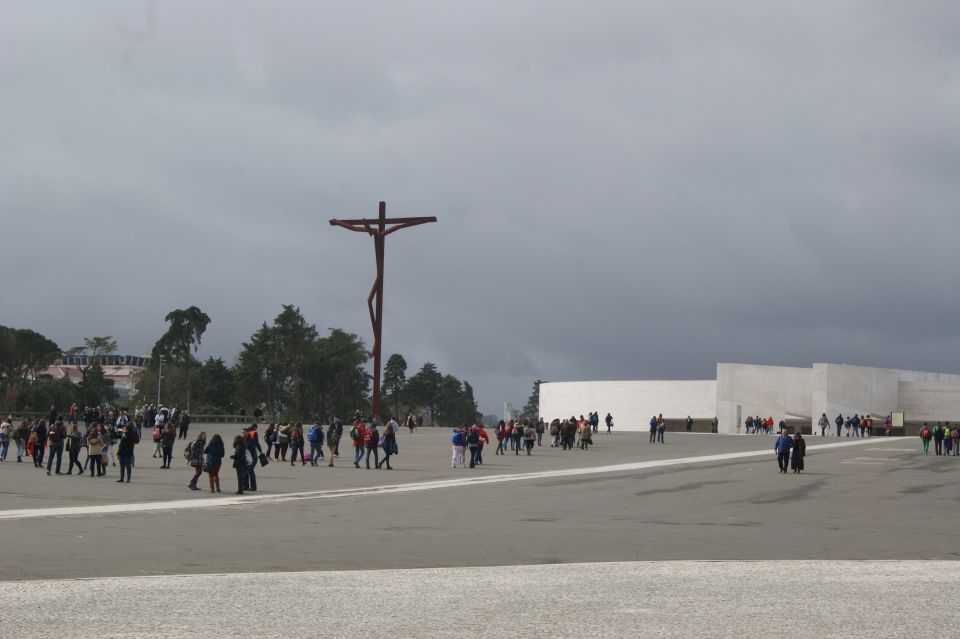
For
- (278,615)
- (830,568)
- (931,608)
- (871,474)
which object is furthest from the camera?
(871,474)

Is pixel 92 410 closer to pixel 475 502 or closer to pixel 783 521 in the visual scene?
pixel 475 502

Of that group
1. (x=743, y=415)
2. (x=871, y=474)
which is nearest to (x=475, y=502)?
(x=871, y=474)

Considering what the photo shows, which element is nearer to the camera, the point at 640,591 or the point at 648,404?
the point at 640,591

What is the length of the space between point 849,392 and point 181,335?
69.5 metres

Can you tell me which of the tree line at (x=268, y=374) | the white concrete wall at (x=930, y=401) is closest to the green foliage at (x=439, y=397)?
the tree line at (x=268, y=374)

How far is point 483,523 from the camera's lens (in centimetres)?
1823

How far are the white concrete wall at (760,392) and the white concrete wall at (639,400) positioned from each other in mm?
2814

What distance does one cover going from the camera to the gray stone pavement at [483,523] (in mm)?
13602

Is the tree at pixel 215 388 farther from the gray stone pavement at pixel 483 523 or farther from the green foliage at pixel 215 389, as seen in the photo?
the gray stone pavement at pixel 483 523

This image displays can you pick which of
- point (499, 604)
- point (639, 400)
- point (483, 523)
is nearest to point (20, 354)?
point (639, 400)

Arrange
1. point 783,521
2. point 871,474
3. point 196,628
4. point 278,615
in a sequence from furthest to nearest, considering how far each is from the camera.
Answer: point 871,474 → point 783,521 → point 278,615 → point 196,628

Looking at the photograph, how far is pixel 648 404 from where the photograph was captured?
331 feet

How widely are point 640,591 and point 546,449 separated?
3773cm

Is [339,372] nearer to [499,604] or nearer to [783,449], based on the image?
[783,449]
